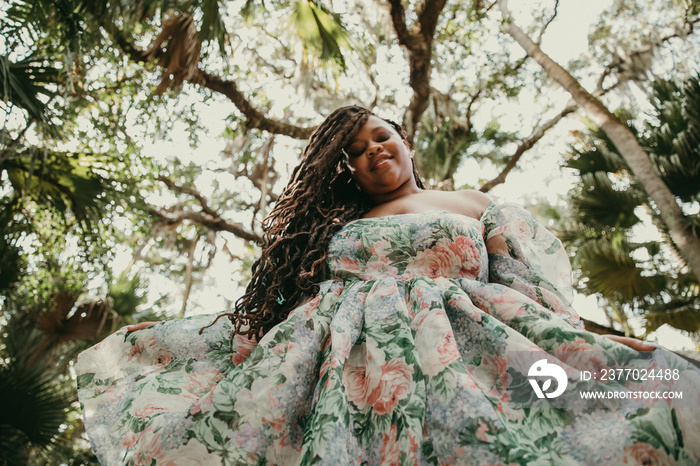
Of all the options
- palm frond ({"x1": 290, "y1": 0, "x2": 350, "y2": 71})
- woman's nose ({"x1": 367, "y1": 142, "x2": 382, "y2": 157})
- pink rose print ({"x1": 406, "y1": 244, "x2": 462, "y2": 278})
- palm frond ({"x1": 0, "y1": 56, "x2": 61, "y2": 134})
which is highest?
palm frond ({"x1": 290, "y1": 0, "x2": 350, "y2": 71})

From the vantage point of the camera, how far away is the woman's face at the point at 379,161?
2104mm

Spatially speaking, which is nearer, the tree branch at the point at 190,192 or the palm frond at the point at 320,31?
the palm frond at the point at 320,31

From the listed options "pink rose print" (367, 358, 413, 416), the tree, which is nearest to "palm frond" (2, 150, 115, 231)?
the tree

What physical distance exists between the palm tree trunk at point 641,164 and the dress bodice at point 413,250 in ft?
10.3

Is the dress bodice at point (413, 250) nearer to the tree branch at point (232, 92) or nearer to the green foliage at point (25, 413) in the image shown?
the green foliage at point (25, 413)

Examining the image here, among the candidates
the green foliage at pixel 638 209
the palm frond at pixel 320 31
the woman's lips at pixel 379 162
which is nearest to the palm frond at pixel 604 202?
the green foliage at pixel 638 209

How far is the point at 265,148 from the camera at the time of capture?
6.47 m

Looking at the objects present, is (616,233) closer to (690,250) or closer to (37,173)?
(690,250)

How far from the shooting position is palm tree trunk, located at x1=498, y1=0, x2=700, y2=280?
12.4ft

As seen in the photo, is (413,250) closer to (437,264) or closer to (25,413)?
(437,264)

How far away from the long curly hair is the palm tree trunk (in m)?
2.72

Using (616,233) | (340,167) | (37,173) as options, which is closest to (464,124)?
(616,233)

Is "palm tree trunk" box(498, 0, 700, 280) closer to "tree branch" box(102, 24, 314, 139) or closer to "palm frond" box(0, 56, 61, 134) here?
"tree branch" box(102, 24, 314, 139)

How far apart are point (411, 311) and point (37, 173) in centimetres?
391
